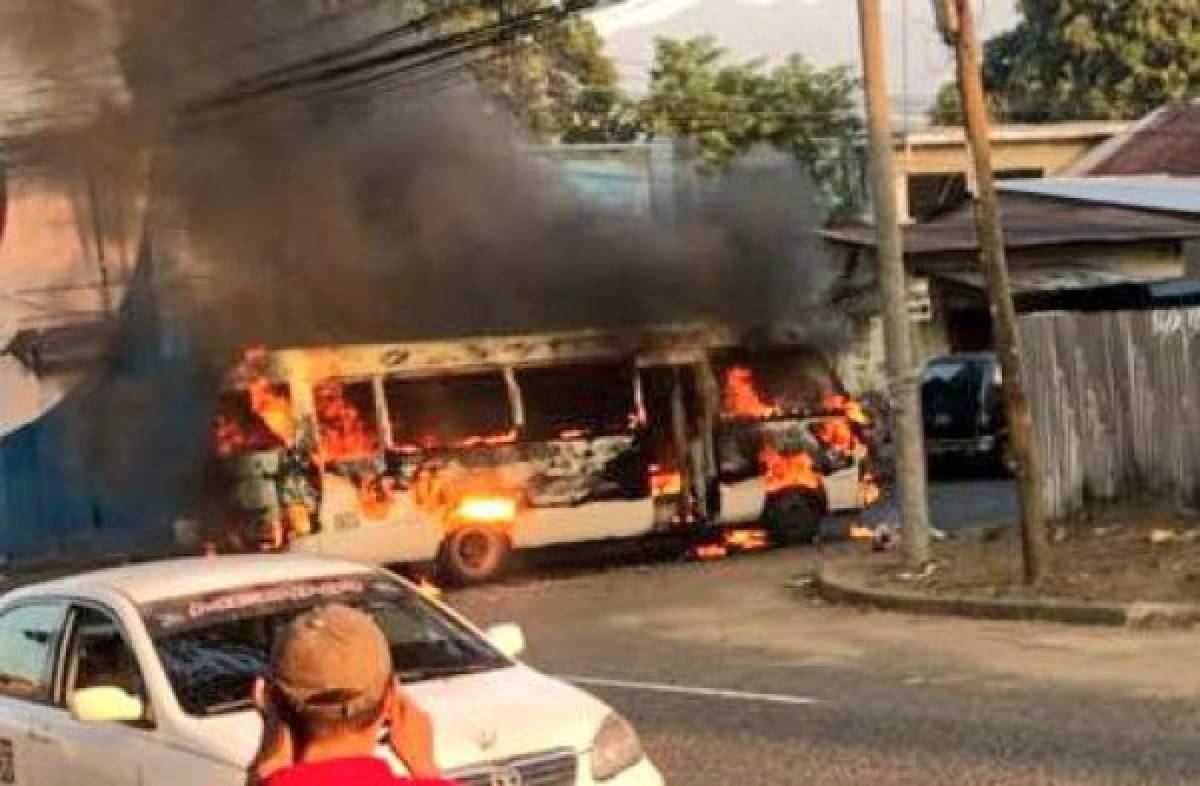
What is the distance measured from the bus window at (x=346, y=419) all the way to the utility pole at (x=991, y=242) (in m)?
6.02

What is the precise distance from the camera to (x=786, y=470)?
65.6 ft

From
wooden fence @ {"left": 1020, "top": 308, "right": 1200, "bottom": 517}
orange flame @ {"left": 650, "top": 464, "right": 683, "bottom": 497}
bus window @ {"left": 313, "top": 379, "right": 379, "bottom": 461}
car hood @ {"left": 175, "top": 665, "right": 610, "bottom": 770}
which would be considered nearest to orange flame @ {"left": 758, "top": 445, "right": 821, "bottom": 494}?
orange flame @ {"left": 650, "top": 464, "right": 683, "bottom": 497}

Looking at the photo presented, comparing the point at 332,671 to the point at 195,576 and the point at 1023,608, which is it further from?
the point at 1023,608

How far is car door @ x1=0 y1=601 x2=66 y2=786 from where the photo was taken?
21.6 ft

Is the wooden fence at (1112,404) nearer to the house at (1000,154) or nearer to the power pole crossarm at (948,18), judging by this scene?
the power pole crossarm at (948,18)

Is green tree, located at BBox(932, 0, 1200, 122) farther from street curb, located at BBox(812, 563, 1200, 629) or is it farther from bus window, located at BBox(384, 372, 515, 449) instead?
street curb, located at BBox(812, 563, 1200, 629)

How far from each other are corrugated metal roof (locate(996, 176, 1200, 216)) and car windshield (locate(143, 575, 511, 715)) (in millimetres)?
19890

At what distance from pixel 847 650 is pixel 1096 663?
1.70 metres

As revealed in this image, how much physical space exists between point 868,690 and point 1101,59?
40899 mm

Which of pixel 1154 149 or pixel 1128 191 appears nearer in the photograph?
pixel 1128 191

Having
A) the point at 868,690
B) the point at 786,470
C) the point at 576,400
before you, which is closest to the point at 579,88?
the point at 786,470

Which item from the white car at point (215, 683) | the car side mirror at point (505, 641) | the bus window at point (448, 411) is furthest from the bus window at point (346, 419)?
the car side mirror at point (505, 641)

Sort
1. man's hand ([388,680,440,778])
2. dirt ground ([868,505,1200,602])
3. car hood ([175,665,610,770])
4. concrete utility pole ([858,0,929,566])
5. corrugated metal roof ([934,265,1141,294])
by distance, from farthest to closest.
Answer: corrugated metal roof ([934,265,1141,294])
concrete utility pole ([858,0,929,566])
dirt ground ([868,505,1200,602])
car hood ([175,665,610,770])
man's hand ([388,680,440,778])

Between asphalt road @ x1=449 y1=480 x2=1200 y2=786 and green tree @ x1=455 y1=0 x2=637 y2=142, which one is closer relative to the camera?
asphalt road @ x1=449 y1=480 x2=1200 y2=786
